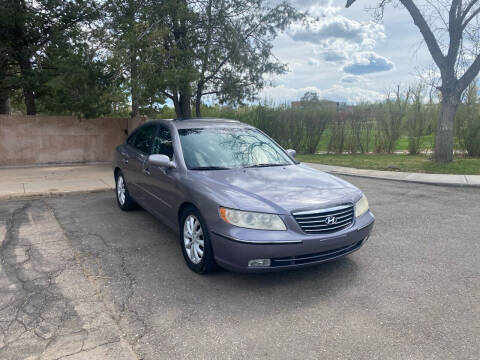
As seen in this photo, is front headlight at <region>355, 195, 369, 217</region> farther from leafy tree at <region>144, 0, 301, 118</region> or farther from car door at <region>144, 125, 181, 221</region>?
leafy tree at <region>144, 0, 301, 118</region>

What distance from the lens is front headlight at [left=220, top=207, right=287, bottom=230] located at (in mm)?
3525

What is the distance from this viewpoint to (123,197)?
6.62 metres

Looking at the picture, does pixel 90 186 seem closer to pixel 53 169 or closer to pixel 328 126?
pixel 53 169

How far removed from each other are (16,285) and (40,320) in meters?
0.85

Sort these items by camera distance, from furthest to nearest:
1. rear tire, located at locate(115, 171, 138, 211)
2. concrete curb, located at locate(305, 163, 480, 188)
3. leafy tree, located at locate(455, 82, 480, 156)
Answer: leafy tree, located at locate(455, 82, 480, 156)
concrete curb, located at locate(305, 163, 480, 188)
rear tire, located at locate(115, 171, 138, 211)

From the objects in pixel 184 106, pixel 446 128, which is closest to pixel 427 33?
pixel 446 128

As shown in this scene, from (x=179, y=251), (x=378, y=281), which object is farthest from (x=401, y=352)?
(x=179, y=251)

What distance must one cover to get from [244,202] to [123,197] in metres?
3.61

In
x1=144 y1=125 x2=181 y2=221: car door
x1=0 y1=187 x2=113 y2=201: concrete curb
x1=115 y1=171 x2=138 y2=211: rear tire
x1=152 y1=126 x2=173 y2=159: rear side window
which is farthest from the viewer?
x1=0 y1=187 x2=113 y2=201: concrete curb

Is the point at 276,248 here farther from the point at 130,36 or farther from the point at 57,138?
the point at 57,138

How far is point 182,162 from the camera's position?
458cm

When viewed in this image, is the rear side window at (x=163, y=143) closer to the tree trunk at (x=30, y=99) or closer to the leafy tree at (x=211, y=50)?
the leafy tree at (x=211, y=50)

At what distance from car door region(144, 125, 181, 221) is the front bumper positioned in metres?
1.03

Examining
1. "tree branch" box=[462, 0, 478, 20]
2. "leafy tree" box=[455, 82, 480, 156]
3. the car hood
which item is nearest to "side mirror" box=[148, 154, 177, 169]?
the car hood
